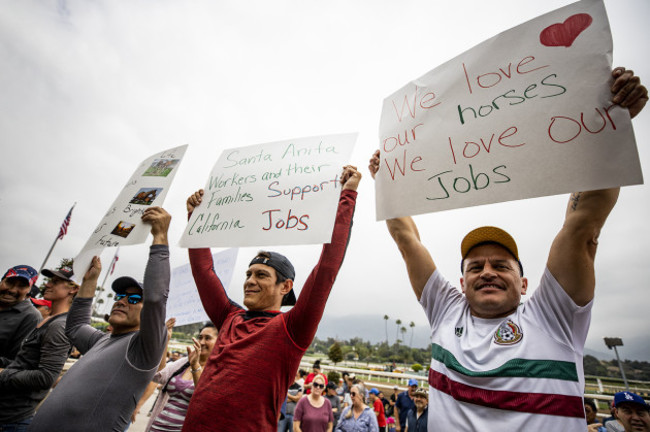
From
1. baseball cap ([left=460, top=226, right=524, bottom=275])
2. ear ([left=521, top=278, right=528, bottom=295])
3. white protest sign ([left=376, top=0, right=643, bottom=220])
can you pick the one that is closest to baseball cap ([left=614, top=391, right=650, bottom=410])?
ear ([left=521, top=278, right=528, bottom=295])

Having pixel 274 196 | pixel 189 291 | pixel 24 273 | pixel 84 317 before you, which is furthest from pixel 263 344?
pixel 24 273

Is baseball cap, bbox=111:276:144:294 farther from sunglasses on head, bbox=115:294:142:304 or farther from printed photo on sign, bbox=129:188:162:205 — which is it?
printed photo on sign, bbox=129:188:162:205

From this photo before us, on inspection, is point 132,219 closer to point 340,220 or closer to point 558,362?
point 340,220

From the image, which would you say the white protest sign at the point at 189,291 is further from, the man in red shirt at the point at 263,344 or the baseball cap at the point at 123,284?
the man in red shirt at the point at 263,344

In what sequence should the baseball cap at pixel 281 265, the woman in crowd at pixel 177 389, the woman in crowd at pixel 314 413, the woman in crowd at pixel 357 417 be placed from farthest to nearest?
the woman in crowd at pixel 357 417 < the woman in crowd at pixel 314 413 < the woman in crowd at pixel 177 389 < the baseball cap at pixel 281 265

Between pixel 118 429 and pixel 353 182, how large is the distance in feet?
8.02

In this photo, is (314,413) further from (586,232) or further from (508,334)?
(586,232)

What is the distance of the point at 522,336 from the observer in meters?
1.50

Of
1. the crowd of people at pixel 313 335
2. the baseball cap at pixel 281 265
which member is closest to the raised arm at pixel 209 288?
the crowd of people at pixel 313 335

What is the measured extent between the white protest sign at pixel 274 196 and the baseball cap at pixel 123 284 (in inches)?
30.4

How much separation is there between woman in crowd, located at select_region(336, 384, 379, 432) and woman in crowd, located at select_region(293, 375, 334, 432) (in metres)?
0.51

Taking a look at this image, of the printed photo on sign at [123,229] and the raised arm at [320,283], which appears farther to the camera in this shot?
the printed photo on sign at [123,229]

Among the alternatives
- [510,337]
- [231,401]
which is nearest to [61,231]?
[231,401]

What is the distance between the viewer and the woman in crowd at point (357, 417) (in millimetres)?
5918
